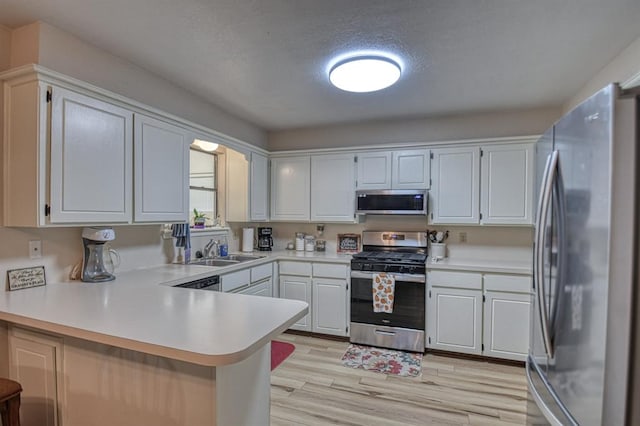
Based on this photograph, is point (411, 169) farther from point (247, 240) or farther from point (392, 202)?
point (247, 240)

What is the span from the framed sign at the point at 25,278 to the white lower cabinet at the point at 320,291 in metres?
2.20

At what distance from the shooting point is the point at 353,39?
2.09 metres

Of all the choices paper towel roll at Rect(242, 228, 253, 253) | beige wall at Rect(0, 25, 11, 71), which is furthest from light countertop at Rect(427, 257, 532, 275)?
beige wall at Rect(0, 25, 11, 71)

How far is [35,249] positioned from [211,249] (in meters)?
1.60

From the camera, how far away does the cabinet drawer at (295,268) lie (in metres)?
3.71

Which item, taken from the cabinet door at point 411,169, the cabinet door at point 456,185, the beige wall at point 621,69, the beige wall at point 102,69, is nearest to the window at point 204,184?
the beige wall at point 102,69

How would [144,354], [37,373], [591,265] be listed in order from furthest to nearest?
[37,373], [144,354], [591,265]

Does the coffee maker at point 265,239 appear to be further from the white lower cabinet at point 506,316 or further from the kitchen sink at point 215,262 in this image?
the white lower cabinet at point 506,316

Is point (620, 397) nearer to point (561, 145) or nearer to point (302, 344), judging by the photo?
point (561, 145)

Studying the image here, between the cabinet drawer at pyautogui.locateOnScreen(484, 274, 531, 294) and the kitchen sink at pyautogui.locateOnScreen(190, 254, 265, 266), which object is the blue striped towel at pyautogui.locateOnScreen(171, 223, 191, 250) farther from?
the cabinet drawer at pyautogui.locateOnScreen(484, 274, 531, 294)

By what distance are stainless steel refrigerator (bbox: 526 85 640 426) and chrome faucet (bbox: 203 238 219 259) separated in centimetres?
292

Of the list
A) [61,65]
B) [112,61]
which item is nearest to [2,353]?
[61,65]

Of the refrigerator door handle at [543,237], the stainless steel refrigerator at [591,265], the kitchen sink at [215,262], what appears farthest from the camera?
the kitchen sink at [215,262]

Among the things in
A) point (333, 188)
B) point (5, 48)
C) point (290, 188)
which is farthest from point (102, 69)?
point (333, 188)
